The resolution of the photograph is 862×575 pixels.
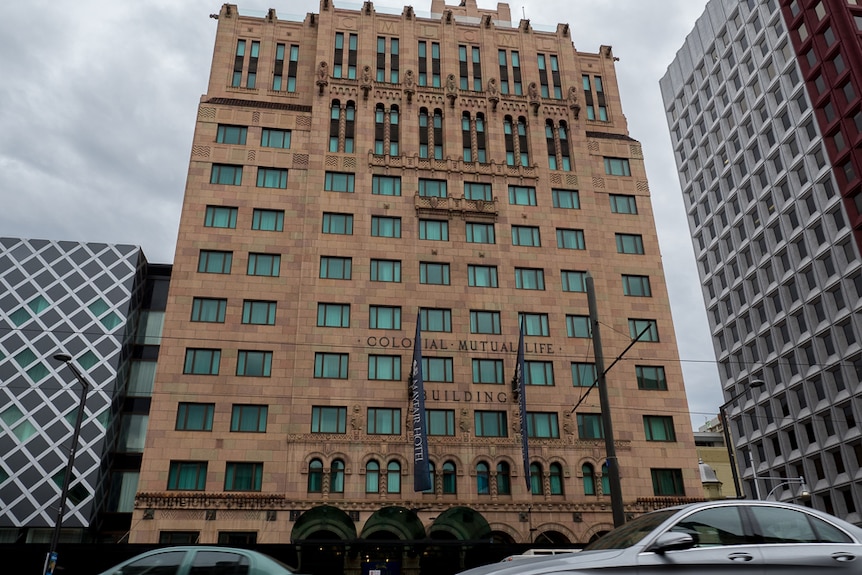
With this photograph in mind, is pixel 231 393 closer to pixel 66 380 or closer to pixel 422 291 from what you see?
pixel 422 291

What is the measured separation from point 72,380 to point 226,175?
24386mm

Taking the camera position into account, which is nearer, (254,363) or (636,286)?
(254,363)

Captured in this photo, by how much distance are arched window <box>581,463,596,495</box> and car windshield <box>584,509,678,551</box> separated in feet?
108

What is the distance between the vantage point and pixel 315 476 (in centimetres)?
3816

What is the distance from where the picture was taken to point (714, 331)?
264 feet

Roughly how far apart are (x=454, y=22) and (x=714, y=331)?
4965 centimetres

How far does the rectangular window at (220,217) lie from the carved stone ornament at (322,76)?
11.7m

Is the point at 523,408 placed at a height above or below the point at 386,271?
below

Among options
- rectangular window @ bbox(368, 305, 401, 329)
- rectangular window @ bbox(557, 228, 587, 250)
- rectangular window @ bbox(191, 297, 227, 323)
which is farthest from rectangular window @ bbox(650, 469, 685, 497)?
rectangular window @ bbox(191, 297, 227, 323)

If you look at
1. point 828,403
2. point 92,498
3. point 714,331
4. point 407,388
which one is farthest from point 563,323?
point 714,331

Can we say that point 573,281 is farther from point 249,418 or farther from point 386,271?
point 249,418

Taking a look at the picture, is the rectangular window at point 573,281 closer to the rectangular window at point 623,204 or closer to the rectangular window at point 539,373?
the rectangular window at point 539,373

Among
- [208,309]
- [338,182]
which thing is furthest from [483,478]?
[338,182]

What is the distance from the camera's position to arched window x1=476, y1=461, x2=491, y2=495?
3941 centimetres
